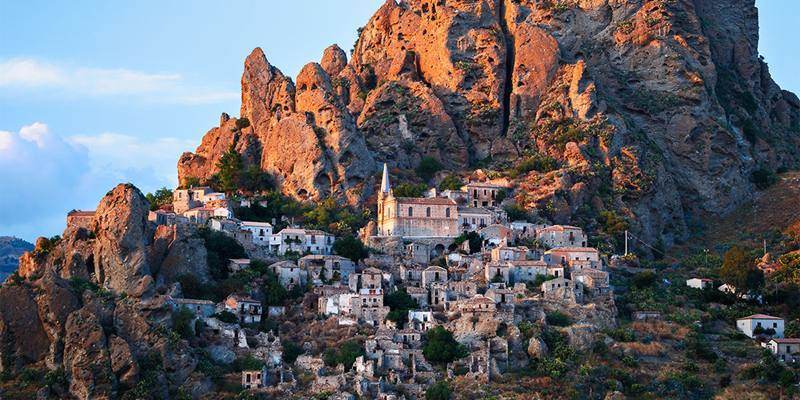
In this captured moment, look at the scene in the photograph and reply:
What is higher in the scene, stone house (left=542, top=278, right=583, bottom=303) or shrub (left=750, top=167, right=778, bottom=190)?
shrub (left=750, top=167, right=778, bottom=190)

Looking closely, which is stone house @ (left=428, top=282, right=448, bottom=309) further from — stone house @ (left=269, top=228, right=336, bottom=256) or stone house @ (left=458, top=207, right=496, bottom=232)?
stone house @ (left=458, top=207, right=496, bottom=232)

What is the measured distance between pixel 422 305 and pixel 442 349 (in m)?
6.62

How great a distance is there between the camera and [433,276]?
89062 millimetres

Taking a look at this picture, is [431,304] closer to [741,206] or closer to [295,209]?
[295,209]

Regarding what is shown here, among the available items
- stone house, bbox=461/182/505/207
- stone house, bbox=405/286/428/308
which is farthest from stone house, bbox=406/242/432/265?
stone house, bbox=461/182/505/207

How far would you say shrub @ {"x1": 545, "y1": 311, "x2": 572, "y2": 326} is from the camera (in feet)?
274

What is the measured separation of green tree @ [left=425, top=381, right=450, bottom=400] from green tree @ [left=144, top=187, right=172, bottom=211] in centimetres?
3318

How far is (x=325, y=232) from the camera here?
96.4m

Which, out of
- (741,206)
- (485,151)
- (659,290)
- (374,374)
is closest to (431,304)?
(374,374)

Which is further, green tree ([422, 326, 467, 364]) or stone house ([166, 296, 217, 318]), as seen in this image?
stone house ([166, 296, 217, 318])

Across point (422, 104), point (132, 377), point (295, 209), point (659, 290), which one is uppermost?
point (422, 104)

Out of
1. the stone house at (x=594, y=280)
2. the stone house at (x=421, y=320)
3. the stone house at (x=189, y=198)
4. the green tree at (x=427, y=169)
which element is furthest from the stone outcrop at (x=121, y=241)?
the green tree at (x=427, y=169)

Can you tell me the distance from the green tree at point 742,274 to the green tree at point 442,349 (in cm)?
2138

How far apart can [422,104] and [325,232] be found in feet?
67.6
